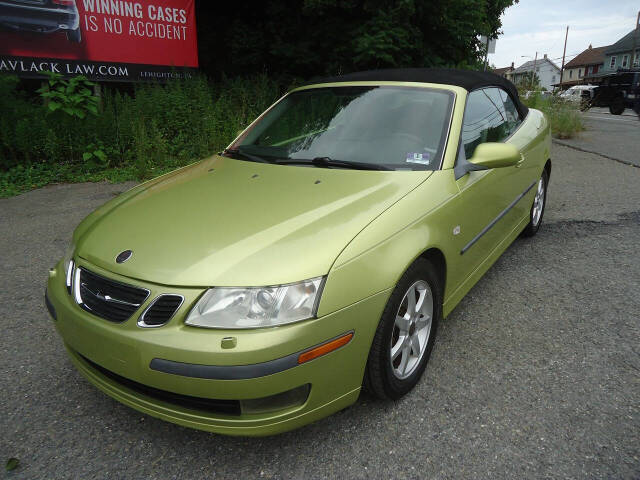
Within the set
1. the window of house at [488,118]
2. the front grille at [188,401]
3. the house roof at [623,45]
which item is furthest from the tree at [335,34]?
the house roof at [623,45]

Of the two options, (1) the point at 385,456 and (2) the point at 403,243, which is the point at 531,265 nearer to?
(2) the point at 403,243

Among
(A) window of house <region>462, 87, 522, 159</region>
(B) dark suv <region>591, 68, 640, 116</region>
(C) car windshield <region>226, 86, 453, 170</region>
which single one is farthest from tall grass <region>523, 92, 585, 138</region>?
(B) dark suv <region>591, 68, 640, 116</region>

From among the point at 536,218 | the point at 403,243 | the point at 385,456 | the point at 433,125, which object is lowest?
the point at 385,456

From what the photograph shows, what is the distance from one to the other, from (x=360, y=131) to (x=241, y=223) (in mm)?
1144

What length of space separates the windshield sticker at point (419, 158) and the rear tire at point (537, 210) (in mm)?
2081

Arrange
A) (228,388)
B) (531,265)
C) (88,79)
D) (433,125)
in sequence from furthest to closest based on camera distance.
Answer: (88,79), (531,265), (433,125), (228,388)

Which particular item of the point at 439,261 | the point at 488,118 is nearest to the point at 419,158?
the point at 439,261

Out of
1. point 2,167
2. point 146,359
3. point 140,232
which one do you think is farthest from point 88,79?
point 146,359

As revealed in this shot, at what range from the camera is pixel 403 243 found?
87.0 inches

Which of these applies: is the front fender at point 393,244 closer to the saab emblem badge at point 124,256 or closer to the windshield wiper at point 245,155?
the saab emblem badge at point 124,256

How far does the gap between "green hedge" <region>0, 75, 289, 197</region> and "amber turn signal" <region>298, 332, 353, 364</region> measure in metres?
5.81

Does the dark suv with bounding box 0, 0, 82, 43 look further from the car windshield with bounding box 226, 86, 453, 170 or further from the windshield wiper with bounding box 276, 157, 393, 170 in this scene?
the windshield wiper with bounding box 276, 157, 393, 170

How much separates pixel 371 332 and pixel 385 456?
1.76 ft

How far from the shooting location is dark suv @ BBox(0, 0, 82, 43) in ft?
24.2
